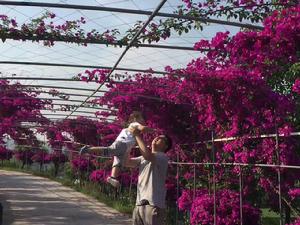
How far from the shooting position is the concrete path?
11038mm

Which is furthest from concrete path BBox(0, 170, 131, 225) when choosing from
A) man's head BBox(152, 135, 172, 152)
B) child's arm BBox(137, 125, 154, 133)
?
child's arm BBox(137, 125, 154, 133)

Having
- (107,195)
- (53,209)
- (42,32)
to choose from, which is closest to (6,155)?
(107,195)

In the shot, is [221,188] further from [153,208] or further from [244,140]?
[153,208]

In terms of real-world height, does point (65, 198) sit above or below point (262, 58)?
below

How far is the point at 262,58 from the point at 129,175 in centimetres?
916

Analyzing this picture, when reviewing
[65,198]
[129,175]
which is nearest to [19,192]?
[65,198]

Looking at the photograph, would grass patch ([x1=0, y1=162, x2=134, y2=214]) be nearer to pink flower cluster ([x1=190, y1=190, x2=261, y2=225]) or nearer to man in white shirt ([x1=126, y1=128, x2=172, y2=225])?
pink flower cluster ([x1=190, y1=190, x2=261, y2=225])

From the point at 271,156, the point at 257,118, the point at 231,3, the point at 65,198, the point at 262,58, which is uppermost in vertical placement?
the point at 231,3

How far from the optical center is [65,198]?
51.9ft

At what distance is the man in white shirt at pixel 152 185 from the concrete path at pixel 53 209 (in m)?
5.96

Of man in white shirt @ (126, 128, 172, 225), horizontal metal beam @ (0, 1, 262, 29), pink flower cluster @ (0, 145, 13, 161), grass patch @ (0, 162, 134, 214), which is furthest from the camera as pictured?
pink flower cluster @ (0, 145, 13, 161)

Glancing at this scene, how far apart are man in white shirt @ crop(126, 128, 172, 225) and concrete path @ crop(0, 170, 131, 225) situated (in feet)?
19.6

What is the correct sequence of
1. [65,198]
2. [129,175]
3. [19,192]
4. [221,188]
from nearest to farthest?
[221,188] < [129,175] < [65,198] < [19,192]

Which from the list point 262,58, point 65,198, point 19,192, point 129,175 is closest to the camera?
point 262,58
